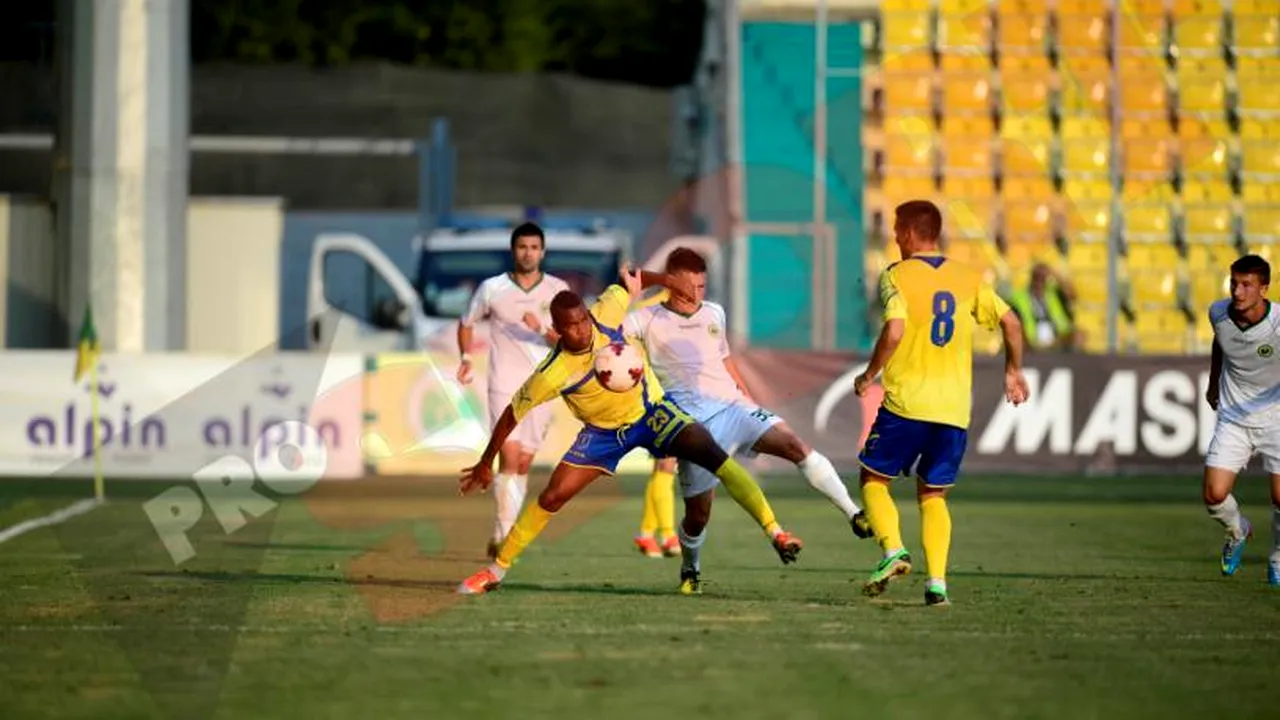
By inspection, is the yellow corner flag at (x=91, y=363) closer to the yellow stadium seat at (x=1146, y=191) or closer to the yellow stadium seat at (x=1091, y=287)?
the yellow stadium seat at (x=1091, y=287)

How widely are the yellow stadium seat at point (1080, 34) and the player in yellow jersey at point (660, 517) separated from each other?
63.4 ft

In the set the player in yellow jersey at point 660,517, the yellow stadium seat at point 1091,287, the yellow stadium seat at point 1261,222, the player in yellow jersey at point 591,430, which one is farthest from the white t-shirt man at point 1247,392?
the yellow stadium seat at point 1261,222

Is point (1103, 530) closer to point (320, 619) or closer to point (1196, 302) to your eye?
point (320, 619)

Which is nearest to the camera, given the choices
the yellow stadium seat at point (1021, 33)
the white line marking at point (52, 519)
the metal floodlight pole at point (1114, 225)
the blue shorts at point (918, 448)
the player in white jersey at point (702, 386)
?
the blue shorts at point (918, 448)

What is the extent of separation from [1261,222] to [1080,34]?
3664mm

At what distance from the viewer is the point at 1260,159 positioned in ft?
111

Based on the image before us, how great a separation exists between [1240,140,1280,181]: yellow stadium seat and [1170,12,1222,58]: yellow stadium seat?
1439mm

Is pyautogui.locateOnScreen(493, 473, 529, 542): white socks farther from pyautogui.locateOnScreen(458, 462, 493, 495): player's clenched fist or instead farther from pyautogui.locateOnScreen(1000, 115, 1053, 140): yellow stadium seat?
pyautogui.locateOnScreen(1000, 115, 1053, 140): yellow stadium seat

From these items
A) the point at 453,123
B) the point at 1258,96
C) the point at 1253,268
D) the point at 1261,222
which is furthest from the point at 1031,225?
the point at 453,123

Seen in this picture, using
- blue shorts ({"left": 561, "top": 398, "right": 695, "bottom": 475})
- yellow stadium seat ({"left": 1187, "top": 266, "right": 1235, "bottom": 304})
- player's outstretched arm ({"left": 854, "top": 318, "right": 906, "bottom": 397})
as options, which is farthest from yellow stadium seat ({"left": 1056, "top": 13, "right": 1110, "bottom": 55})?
player's outstretched arm ({"left": 854, "top": 318, "right": 906, "bottom": 397})

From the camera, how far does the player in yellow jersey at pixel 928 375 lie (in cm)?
1234

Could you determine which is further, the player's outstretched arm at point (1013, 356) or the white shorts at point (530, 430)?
the white shorts at point (530, 430)

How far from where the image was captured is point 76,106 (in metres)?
29.2

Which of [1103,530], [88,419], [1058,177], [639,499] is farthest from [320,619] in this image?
[1058,177]
